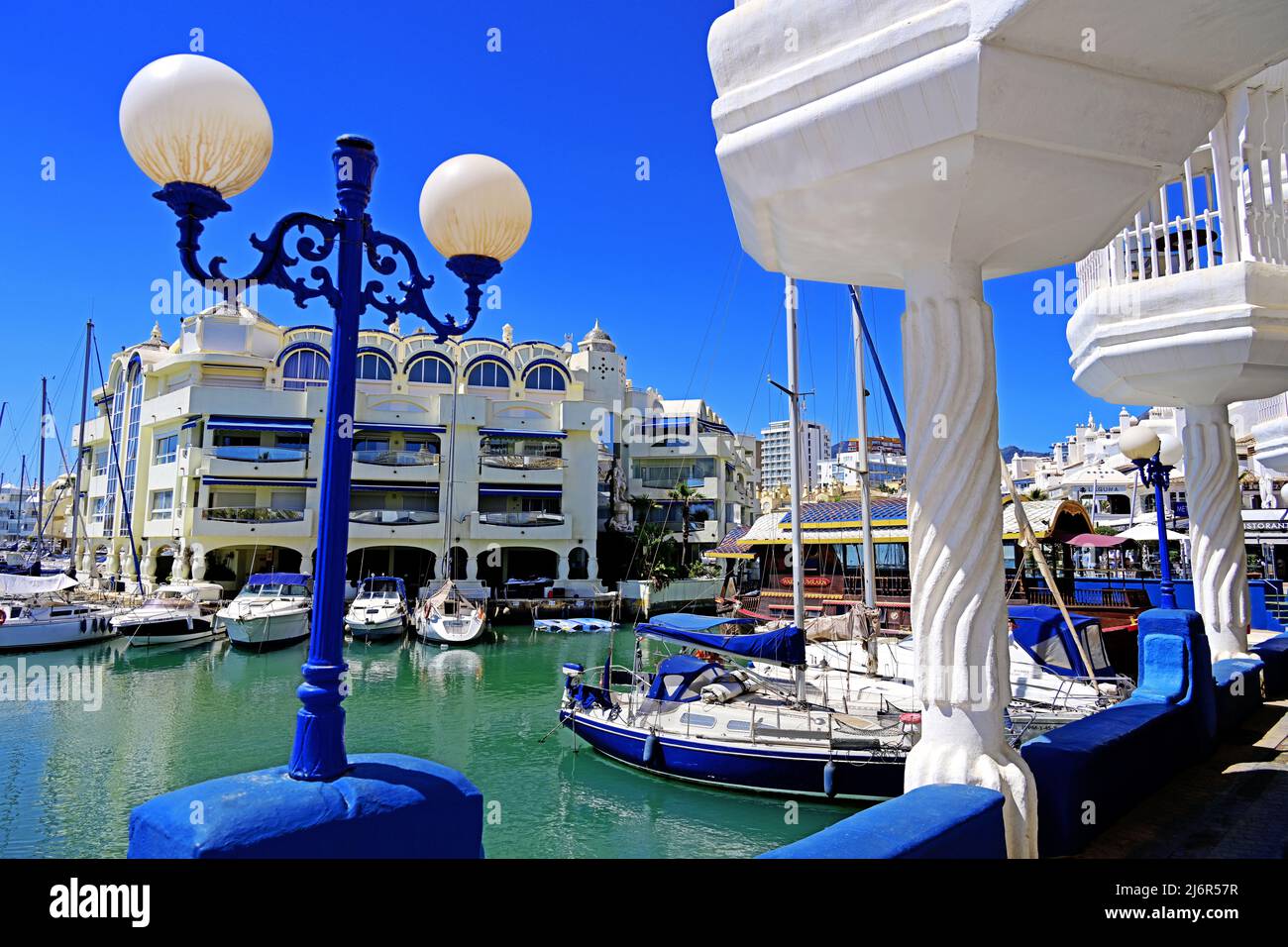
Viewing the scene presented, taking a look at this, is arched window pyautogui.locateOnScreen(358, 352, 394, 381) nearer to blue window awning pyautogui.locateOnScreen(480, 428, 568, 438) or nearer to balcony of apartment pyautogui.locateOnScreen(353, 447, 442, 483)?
balcony of apartment pyautogui.locateOnScreen(353, 447, 442, 483)

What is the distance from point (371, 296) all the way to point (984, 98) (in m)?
2.68

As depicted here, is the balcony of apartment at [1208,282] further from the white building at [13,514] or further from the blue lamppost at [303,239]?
the white building at [13,514]

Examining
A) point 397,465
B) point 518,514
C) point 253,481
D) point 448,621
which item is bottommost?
point 448,621

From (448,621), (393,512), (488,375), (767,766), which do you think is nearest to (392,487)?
(393,512)

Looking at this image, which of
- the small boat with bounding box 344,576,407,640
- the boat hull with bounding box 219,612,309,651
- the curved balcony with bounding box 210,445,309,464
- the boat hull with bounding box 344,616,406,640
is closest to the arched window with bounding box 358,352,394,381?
the curved balcony with bounding box 210,445,309,464

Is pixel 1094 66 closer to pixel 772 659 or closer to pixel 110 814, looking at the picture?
pixel 772 659

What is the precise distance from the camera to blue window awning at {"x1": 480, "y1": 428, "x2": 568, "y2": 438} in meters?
40.7

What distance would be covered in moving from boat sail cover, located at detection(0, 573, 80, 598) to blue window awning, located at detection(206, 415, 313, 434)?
32.5ft

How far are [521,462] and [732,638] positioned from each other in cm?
2822

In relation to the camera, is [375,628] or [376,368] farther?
[376,368]

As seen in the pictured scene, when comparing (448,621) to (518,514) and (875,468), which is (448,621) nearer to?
(518,514)

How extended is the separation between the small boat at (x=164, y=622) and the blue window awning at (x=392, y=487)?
10.0 m

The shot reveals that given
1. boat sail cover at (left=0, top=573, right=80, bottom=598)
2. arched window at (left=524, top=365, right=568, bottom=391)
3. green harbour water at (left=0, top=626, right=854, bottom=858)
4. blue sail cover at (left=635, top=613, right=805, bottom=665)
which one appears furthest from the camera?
arched window at (left=524, top=365, right=568, bottom=391)

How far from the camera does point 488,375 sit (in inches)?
1702
